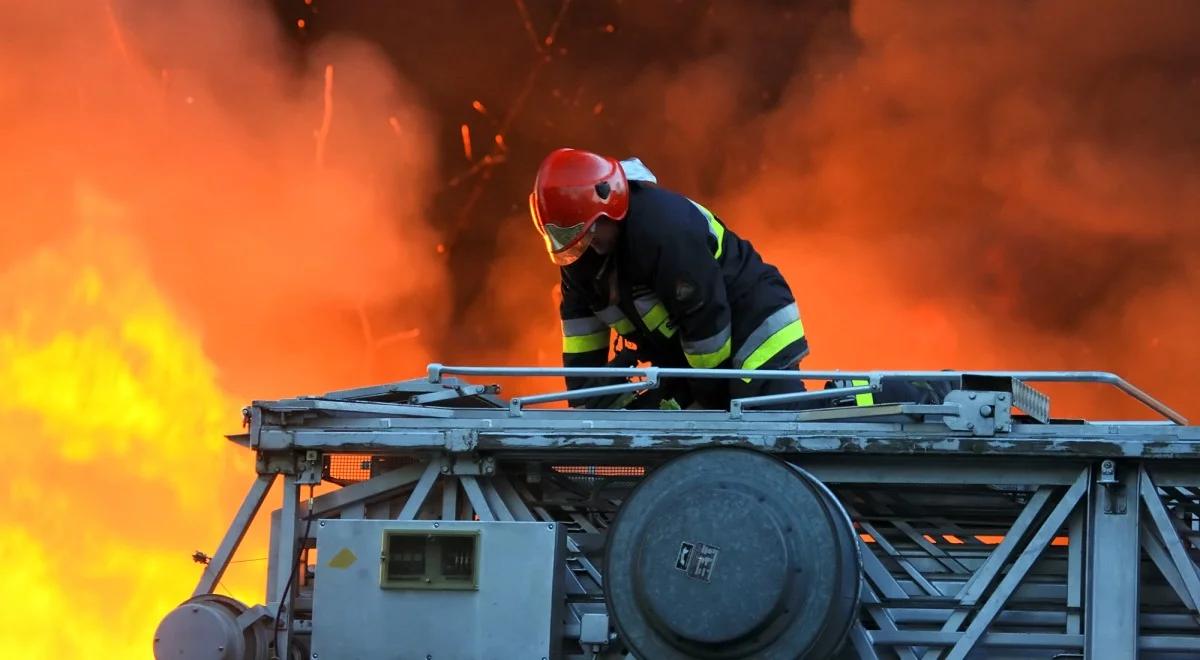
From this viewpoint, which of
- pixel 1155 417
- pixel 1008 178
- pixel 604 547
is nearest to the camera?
pixel 604 547

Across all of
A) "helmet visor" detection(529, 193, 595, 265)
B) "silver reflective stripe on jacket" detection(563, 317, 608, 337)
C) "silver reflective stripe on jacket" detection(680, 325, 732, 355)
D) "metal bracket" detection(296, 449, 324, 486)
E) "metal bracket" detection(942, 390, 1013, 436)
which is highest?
"helmet visor" detection(529, 193, 595, 265)

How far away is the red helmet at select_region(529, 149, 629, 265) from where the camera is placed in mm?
6137

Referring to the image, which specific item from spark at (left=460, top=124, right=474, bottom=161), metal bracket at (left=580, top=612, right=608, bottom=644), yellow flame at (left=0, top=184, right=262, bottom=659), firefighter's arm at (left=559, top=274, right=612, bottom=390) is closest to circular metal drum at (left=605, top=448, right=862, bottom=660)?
metal bracket at (left=580, top=612, right=608, bottom=644)

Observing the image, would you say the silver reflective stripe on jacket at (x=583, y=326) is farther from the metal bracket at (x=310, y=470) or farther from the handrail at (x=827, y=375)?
the metal bracket at (x=310, y=470)

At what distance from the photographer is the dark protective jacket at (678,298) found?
6.15 metres

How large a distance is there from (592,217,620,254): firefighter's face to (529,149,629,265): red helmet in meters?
0.04

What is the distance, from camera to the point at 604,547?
5359 mm

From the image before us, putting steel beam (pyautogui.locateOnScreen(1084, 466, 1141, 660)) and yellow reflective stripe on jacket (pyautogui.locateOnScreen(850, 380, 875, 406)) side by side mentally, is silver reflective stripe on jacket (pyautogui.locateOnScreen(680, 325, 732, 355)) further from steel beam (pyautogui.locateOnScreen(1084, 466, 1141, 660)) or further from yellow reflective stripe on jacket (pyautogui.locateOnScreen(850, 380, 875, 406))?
steel beam (pyautogui.locateOnScreen(1084, 466, 1141, 660))

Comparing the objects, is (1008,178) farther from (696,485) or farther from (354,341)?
(696,485)

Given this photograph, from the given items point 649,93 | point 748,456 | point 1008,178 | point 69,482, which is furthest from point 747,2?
point 748,456

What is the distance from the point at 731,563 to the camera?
199 inches

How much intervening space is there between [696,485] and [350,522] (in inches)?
48.6

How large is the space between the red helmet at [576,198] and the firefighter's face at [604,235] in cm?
4

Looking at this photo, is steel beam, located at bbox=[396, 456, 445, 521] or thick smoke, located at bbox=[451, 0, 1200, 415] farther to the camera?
thick smoke, located at bbox=[451, 0, 1200, 415]
